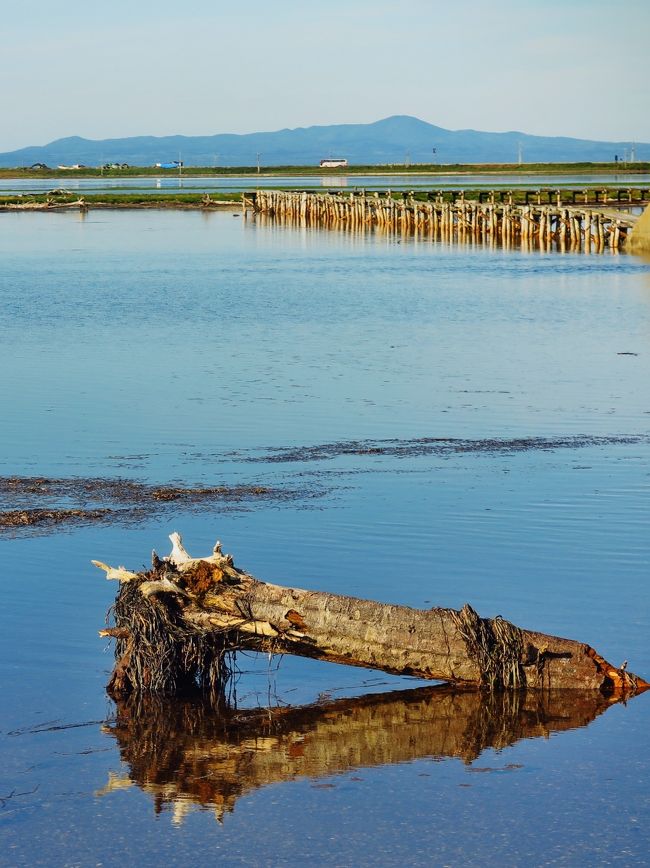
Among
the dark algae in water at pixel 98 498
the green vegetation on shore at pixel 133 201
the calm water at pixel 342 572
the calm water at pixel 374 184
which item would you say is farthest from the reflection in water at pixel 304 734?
the calm water at pixel 374 184

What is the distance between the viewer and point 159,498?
500 inches

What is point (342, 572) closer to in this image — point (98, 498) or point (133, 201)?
point (98, 498)

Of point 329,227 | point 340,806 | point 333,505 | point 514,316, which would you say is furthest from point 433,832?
point 329,227

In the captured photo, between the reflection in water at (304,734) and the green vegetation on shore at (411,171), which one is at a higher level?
the green vegetation on shore at (411,171)

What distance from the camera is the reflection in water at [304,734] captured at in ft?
23.4

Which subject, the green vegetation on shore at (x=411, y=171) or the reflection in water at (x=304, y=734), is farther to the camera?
the green vegetation on shore at (x=411, y=171)

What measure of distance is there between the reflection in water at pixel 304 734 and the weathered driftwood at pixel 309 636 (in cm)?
13

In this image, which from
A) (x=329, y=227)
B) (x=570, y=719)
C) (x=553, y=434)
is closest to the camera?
(x=570, y=719)

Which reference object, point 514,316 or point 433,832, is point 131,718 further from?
point 514,316

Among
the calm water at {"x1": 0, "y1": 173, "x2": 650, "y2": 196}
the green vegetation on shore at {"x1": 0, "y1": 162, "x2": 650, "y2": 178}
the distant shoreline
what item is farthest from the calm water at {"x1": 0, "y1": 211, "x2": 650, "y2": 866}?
the green vegetation on shore at {"x1": 0, "y1": 162, "x2": 650, "y2": 178}

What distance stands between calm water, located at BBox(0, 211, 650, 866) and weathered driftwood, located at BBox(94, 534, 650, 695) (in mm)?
232

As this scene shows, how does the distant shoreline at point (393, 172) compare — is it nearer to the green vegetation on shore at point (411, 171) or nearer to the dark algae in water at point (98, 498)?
the green vegetation on shore at point (411, 171)

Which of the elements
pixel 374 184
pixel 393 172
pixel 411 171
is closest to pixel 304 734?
pixel 374 184

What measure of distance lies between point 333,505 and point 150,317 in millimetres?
18887
